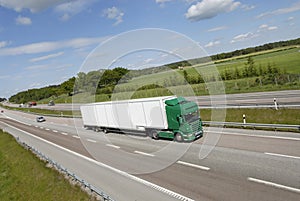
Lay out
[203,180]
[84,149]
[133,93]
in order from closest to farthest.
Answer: [203,180]
[84,149]
[133,93]

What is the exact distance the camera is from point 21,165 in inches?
750

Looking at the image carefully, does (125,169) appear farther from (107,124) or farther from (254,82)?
(254,82)

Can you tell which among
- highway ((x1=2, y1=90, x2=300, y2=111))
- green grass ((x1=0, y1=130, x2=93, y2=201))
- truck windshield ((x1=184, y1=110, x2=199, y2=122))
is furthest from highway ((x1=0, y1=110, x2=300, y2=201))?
highway ((x1=2, y1=90, x2=300, y2=111))

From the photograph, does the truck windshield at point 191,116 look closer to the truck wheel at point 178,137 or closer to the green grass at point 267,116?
the truck wheel at point 178,137

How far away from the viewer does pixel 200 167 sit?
12.2m

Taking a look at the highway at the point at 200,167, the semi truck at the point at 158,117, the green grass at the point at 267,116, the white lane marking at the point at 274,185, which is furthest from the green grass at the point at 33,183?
the green grass at the point at 267,116

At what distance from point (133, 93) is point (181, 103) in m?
6.16

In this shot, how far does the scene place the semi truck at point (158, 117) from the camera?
1691 cm

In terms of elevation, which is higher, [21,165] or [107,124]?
[107,124]

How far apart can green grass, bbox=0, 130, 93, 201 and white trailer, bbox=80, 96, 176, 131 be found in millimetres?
6754

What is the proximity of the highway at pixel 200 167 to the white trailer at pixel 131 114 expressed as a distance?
1412 millimetres

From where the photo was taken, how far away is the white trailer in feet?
58.6

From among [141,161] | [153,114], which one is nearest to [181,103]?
[153,114]

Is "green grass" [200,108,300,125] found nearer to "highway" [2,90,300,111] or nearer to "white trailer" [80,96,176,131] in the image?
"highway" [2,90,300,111]
